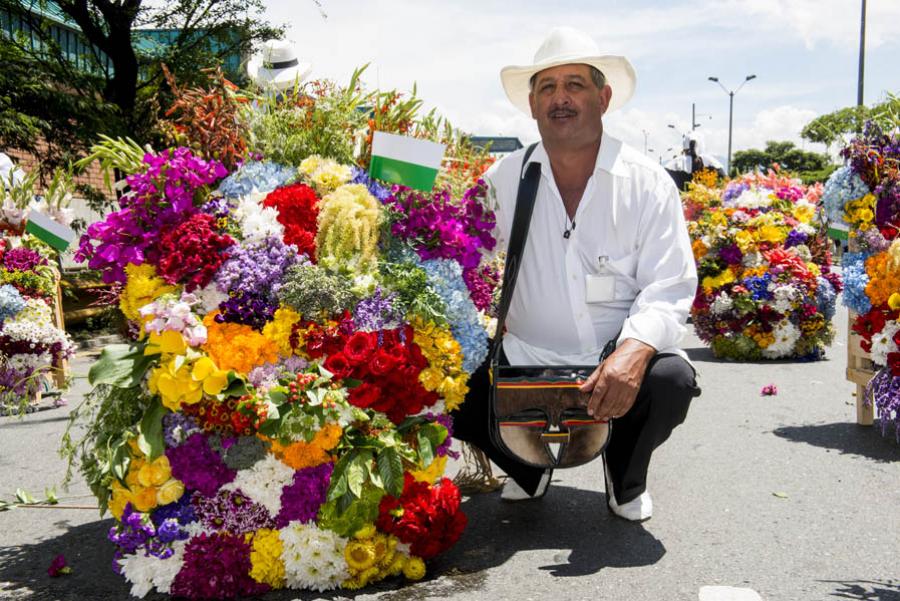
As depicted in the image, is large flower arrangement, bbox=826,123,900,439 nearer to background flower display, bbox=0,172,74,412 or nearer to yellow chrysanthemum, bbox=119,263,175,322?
yellow chrysanthemum, bbox=119,263,175,322

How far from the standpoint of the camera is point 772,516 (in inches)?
141

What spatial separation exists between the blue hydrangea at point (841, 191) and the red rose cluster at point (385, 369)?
9.94 feet

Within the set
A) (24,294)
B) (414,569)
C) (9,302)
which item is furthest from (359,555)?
(24,294)

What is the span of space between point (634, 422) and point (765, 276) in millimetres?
5259

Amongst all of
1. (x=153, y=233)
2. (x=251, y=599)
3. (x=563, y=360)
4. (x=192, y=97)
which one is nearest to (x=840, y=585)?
(x=563, y=360)

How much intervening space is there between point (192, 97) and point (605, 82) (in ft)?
5.97

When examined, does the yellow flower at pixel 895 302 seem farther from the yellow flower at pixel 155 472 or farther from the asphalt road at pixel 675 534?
the yellow flower at pixel 155 472

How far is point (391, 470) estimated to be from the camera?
284 cm

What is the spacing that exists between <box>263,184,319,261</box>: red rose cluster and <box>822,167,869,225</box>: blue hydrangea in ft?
10.4

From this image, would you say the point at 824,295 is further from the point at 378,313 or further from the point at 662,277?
the point at 378,313

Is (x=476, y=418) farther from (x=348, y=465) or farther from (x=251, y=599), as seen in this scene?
(x=251, y=599)

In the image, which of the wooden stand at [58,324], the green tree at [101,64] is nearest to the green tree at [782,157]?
the green tree at [101,64]

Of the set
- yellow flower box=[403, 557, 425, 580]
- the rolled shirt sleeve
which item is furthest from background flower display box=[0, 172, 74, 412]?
the rolled shirt sleeve

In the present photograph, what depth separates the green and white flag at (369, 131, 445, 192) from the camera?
125 inches
